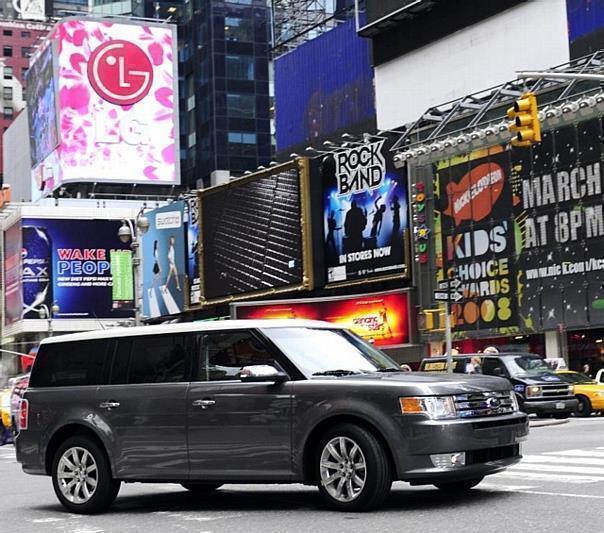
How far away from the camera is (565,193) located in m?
43.5

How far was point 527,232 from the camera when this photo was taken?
45.4 m

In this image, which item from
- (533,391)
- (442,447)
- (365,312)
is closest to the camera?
(442,447)

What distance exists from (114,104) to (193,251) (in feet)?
106

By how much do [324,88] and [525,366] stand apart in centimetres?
4994

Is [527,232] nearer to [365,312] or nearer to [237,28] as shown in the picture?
[365,312]

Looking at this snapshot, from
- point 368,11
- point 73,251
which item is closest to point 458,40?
point 368,11

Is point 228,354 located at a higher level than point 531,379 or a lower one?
higher

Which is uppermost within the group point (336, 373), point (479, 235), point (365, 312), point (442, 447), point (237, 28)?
point (237, 28)

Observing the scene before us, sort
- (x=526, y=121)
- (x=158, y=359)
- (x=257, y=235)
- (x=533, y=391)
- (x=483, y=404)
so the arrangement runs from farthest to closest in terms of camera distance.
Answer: (x=257, y=235) < (x=533, y=391) < (x=526, y=121) < (x=158, y=359) < (x=483, y=404)

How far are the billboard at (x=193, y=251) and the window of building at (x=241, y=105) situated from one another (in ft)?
166

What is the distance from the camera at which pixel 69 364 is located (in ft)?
41.6

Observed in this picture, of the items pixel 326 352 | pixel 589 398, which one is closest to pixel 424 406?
pixel 326 352

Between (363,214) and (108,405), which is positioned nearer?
(108,405)

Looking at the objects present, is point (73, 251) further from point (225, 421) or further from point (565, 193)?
point (225, 421)
